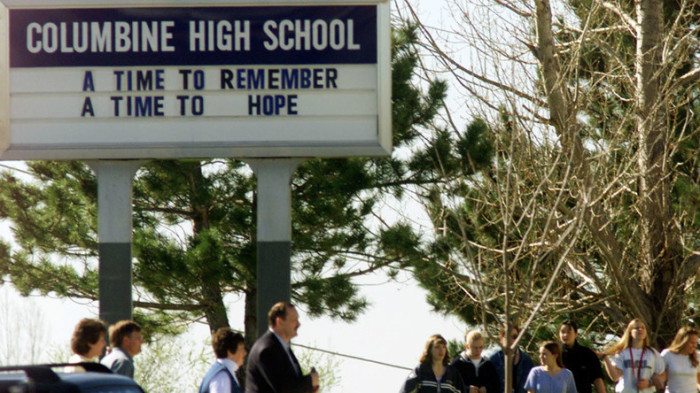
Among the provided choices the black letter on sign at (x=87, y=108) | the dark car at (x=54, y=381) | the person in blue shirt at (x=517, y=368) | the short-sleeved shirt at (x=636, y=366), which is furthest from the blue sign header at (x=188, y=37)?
the dark car at (x=54, y=381)

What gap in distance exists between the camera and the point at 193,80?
1138cm

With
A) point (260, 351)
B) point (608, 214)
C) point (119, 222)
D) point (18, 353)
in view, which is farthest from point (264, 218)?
point (608, 214)

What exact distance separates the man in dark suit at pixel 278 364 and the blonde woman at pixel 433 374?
3126mm

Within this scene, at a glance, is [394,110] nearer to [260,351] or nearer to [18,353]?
[18,353]

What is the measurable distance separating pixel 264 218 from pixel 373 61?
1.79 m

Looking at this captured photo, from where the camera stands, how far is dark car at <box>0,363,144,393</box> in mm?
5859

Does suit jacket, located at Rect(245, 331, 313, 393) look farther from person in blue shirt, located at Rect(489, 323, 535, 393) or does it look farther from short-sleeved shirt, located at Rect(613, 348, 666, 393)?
short-sleeved shirt, located at Rect(613, 348, 666, 393)

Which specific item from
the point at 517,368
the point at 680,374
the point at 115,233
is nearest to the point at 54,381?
the point at 115,233

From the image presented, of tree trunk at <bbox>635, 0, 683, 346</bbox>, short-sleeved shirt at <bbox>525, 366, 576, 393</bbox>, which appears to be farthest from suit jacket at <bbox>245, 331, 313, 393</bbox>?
tree trunk at <bbox>635, 0, 683, 346</bbox>

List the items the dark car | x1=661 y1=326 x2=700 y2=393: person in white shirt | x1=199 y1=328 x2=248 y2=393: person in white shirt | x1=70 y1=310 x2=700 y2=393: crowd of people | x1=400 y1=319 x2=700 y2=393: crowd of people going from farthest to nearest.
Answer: x1=661 y1=326 x2=700 y2=393: person in white shirt → x1=400 y1=319 x2=700 y2=393: crowd of people → x1=70 y1=310 x2=700 y2=393: crowd of people → x1=199 y1=328 x2=248 y2=393: person in white shirt → the dark car

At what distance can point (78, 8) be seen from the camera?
1140cm

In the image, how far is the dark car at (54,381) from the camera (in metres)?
5.86

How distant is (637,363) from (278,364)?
529 cm

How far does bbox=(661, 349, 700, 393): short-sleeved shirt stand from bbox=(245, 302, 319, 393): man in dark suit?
540 cm
